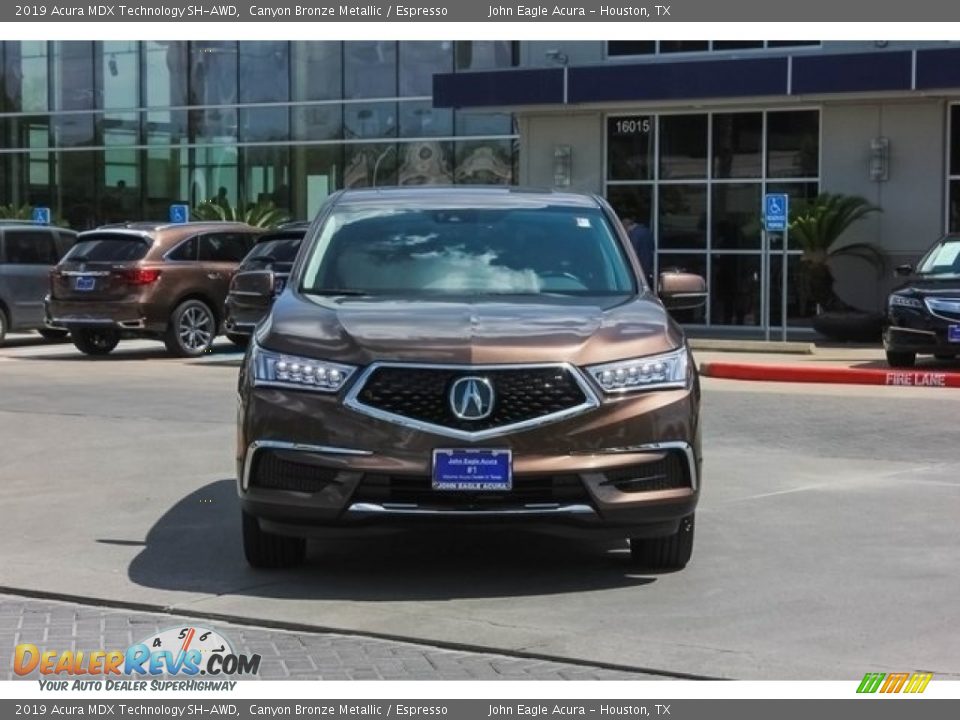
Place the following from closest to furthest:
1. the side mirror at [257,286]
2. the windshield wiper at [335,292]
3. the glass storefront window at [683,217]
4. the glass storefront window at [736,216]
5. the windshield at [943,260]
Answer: the windshield wiper at [335,292], the side mirror at [257,286], the windshield at [943,260], the glass storefront window at [736,216], the glass storefront window at [683,217]

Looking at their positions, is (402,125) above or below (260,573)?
above

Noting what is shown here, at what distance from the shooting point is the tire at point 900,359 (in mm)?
18266

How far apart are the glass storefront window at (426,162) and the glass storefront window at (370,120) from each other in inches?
23.6

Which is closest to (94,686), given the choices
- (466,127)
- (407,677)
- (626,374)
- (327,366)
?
(407,677)

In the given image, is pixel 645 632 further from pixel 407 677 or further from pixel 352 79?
pixel 352 79

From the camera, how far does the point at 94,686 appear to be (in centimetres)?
561

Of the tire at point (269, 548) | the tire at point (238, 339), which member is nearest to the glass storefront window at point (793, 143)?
the tire at point (238, 339)

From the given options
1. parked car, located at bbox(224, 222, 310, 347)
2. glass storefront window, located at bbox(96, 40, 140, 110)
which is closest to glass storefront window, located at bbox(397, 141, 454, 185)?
glass storefront window, located at bbox(96, 40, 140, 110)

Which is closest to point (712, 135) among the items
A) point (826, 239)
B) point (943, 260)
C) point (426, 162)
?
point (826, 239)

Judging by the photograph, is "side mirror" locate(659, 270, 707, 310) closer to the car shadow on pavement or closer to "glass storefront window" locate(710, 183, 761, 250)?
the car shadow on pavement

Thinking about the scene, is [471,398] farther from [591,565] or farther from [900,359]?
[900,359]

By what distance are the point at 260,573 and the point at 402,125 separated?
29.9 metres

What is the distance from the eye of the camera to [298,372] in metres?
6.80

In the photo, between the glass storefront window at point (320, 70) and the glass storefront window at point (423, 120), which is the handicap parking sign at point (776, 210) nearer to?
the glass storefront window at point (423, 120)
